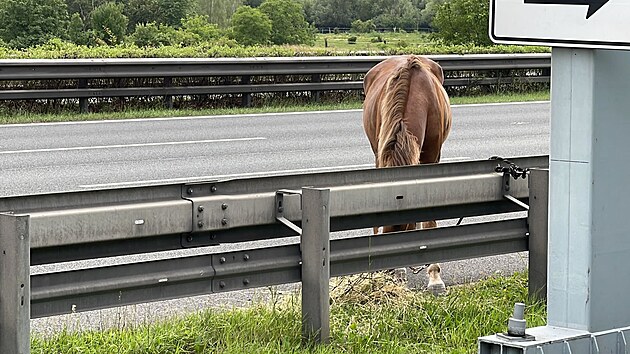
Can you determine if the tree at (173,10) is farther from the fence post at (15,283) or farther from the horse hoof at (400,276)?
the fence post at (15,283)

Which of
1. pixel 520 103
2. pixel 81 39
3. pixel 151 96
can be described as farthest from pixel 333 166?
pixel 81 39

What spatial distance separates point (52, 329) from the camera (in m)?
6.81

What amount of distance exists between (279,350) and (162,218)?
0.88 m

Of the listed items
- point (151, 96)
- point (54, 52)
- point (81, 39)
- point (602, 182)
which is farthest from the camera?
point (81, 39)

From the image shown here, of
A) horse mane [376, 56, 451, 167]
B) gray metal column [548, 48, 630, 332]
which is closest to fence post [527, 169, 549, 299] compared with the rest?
horse mane [376, 56, 451, 167]

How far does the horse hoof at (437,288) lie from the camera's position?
7.74m

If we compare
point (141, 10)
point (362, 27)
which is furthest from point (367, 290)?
point (362, 27)

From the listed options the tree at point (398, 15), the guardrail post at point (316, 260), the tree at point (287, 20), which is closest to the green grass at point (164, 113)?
the guardrail post at point (316, 260)

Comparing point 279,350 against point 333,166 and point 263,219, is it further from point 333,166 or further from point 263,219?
point 333,166

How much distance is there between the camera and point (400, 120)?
26.6 ft

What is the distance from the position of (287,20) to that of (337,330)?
57.4m

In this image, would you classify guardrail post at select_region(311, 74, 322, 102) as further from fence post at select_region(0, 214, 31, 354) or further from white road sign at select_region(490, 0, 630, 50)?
white road sign at select_region(490, 0, 630, 50)

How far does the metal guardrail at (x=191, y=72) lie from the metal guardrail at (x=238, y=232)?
12.5 metres

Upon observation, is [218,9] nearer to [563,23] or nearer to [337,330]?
[337,330]
